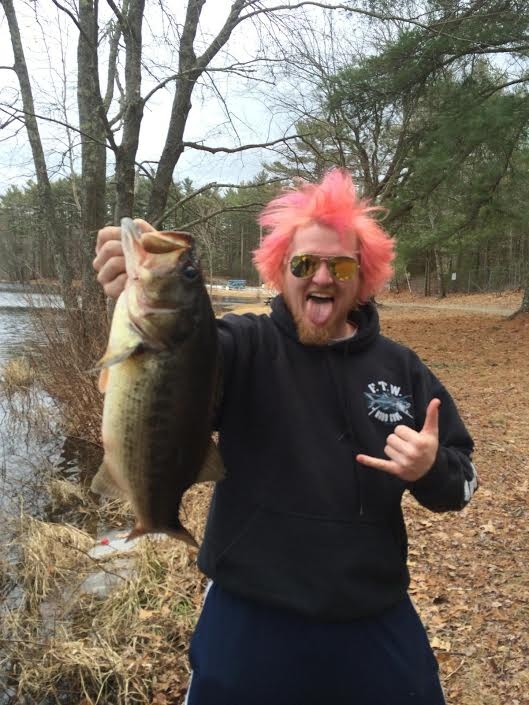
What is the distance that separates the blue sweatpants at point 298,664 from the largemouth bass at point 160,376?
0.38m

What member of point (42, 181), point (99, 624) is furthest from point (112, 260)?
point (42, 181)

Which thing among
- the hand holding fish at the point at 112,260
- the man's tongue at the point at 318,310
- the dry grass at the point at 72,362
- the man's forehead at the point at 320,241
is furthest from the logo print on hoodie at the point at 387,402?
the dry grass at the point at 72,362

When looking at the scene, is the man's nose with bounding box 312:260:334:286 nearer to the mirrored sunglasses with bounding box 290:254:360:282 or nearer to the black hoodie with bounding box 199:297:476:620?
the mirrored sunglasses with bounding box 290:254:360:282

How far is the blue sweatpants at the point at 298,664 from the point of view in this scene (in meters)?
1.82

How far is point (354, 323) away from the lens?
89.0 inches

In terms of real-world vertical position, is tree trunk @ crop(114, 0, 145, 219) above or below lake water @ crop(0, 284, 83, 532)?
above

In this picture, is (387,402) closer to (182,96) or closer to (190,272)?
(190,272)

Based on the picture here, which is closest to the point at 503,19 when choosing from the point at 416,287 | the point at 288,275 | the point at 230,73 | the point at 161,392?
the point at 230,73

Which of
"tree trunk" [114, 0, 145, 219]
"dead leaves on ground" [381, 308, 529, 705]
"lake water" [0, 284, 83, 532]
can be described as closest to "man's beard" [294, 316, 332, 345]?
"dead leaves on ground" [381, 308, 529, 705]

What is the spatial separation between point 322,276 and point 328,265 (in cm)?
6

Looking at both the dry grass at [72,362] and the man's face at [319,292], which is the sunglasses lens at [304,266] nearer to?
the man's face at [319,292]

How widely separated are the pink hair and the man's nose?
18 centimetres

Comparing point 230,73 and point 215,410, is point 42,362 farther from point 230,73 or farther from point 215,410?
point 215,410

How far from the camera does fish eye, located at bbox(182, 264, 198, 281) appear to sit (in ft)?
5.55
